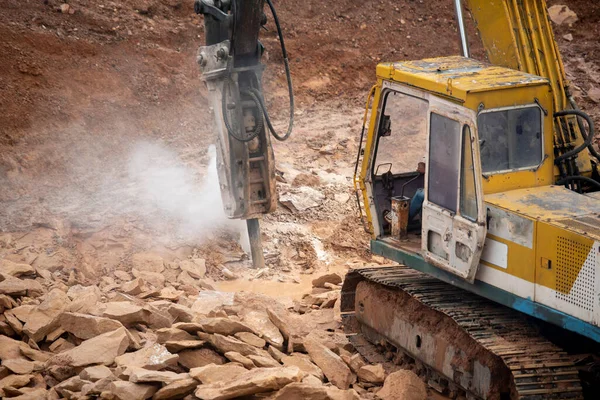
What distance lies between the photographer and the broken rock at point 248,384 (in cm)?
657

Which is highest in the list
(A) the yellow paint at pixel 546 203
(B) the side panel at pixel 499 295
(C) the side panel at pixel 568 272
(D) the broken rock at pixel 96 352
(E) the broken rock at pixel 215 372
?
(A) the yellow paint at pixel 546 203

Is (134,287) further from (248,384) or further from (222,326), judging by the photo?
(248,384)

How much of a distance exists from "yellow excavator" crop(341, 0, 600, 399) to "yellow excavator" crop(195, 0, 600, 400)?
0.01 m

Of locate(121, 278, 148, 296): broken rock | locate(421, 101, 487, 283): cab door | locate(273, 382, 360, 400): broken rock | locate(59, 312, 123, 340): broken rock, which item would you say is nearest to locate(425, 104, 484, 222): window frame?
locate(421, 101, 487, 283): cab door

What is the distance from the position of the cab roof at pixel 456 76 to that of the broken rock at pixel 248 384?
2.43 metres

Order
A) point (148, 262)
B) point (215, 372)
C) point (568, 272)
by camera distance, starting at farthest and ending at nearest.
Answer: point (148, 262), point (215, 372), point (568, 272)

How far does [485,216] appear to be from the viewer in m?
6.75

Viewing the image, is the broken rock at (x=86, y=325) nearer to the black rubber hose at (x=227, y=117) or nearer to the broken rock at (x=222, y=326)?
the broken rock at (x=222, y=326)

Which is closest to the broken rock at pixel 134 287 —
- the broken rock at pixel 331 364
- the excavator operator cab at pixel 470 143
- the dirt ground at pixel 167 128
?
the dirt ground at pixel 167 128

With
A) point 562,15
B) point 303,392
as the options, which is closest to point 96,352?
point 303,392

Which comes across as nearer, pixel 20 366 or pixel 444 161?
pixel 444 161

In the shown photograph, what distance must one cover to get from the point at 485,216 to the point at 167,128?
8.70 metres

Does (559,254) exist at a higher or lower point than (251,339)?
higher

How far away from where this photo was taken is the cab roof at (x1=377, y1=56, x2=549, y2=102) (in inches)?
272
